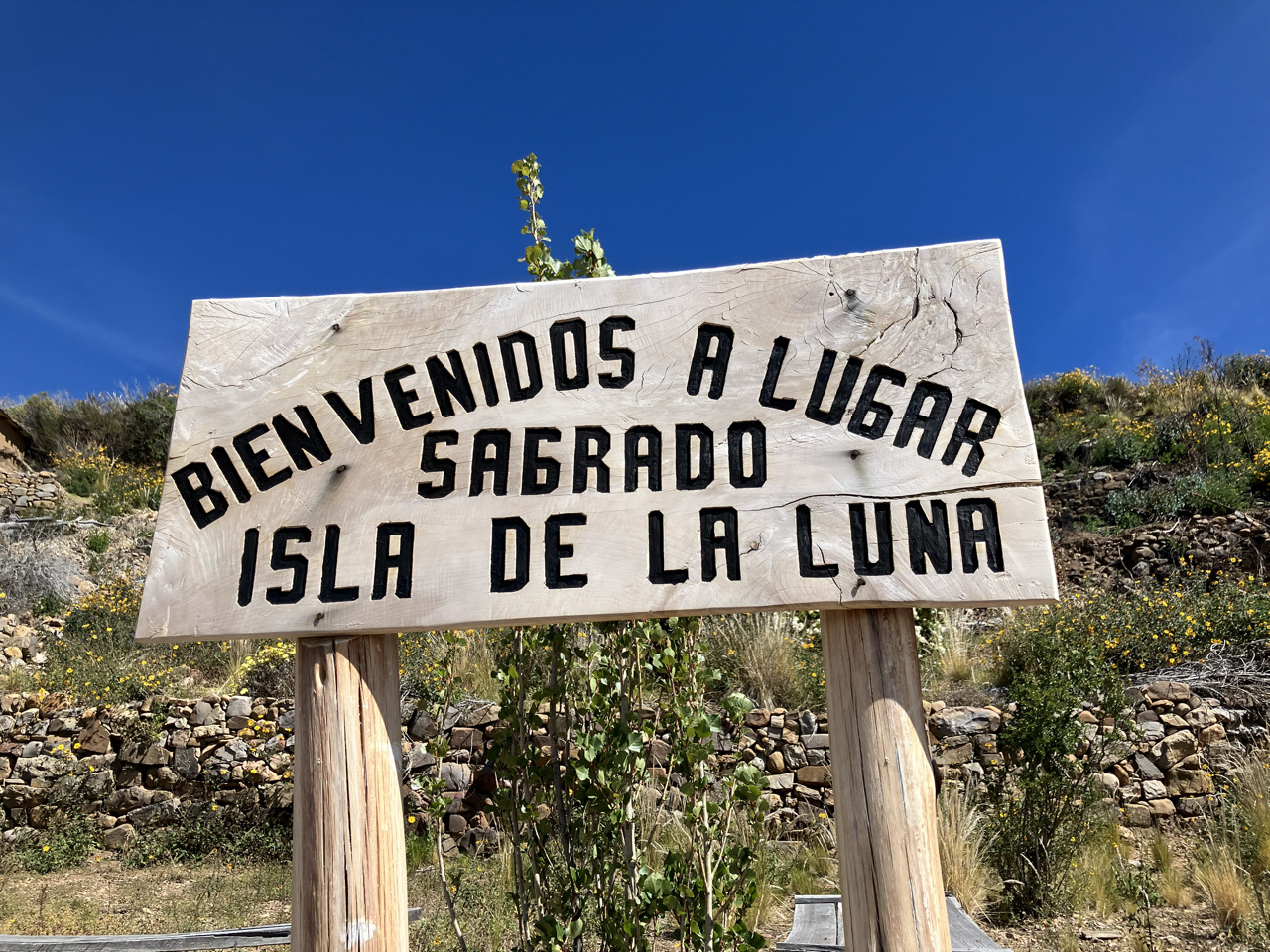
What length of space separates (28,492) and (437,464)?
553 inches

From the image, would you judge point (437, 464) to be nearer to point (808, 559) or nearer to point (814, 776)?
point (808, 559)

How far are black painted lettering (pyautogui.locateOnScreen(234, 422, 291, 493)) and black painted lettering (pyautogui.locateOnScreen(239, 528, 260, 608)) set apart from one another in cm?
11

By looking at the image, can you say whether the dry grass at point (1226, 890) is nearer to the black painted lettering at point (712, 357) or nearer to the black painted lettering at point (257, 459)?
the black painted lettering at point (712, 357)

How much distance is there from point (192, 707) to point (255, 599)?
614cm

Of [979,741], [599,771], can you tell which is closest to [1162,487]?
[979,741]

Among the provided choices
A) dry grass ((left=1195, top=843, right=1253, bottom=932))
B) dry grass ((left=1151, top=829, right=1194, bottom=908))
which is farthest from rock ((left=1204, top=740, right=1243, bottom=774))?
dry grass ((left=1195, top=843, right=1253, bottom=932))

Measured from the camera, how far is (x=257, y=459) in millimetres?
1831

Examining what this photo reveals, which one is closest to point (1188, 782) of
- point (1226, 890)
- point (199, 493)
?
point (1226, 890)

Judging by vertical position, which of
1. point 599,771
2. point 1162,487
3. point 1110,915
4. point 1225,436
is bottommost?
point 1110,915

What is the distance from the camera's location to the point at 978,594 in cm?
162

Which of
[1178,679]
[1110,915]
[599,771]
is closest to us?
[599,771]

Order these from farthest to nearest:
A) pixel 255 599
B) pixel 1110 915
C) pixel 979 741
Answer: pixel 979 741 → pixel 1110 915 → pixel 255 599

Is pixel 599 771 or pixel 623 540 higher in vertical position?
pixel 623 540

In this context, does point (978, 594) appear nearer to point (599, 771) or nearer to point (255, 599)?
point (599, 771)
